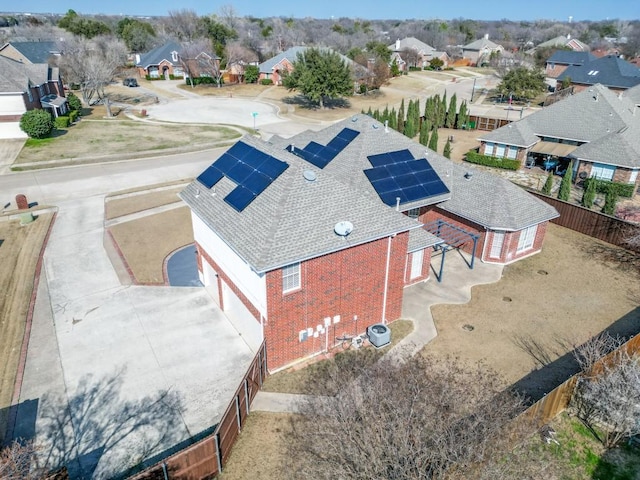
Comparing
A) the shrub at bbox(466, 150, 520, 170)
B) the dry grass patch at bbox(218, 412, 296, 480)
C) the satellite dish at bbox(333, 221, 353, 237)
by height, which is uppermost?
the satellite dish at bbox(333, 221, 353, 237)

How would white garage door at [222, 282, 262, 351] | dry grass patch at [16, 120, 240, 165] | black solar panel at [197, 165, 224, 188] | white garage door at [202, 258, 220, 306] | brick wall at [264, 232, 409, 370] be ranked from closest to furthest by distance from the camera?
brick wall at [264, 232, 409, 370] → white garage door at [222, 282, 262, 351] → black solar panel at [197, 165, 224, 188] → white garage door at [202, 258, 220, 306] → dry grass patch at [16, 120, 240, 165]

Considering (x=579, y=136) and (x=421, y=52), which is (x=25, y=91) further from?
(x=421, y=52)

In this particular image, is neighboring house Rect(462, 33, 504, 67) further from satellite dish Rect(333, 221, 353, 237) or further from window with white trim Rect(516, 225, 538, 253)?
satellite dish Rect(333, 221, 353, 237)

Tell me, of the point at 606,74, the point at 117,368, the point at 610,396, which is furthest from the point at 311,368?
the point at 606,74

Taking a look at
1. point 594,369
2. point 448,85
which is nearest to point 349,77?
point 448,85

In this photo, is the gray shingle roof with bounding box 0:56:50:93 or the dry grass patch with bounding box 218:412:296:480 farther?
the gray shingle roof with bounding box 0:56:50:93

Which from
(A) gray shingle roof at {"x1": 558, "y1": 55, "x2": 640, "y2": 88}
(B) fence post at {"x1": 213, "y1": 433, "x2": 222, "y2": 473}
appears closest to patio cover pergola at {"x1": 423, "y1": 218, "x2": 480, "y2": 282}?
(B) fence post at {"x1": 213, "y1": 433, "x2": 222, "y2": 473}

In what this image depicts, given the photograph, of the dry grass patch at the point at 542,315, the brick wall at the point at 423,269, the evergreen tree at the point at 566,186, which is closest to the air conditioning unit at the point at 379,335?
the dry grass patch at the point at 542,315
